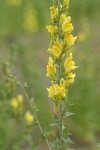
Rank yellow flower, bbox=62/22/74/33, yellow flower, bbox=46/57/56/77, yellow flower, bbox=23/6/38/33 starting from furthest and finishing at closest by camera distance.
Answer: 1. yellow flower, bbox=23/6/38/33
2. yellow flower, bbox=46/57/56/77
3. yellow flower, bbox=62/22/74/33

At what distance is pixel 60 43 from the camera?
2768mm

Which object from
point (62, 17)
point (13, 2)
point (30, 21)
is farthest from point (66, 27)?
point (13, 2)

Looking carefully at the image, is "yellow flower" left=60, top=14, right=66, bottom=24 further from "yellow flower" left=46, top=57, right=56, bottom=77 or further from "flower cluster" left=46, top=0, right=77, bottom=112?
"yellow flower" left=46, top=57, right=56, bottom=77

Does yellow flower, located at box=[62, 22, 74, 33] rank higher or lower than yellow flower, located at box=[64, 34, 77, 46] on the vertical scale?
higher

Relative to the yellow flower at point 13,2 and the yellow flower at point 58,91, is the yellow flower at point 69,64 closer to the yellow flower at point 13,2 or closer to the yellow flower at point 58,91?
the yellow flower at point 58,91

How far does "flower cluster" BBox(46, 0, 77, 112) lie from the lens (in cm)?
276

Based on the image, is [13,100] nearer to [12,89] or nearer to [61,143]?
[12,89]

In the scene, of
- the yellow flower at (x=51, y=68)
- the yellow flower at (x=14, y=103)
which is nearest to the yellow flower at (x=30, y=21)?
the yellow flower at (x=14, y=103)

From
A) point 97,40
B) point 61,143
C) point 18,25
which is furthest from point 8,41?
point 61,143

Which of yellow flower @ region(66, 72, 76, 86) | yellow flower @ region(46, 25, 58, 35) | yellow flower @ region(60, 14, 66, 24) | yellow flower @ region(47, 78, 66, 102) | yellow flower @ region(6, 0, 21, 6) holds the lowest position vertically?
yellow flower @ region(47, 78, 66, 102)

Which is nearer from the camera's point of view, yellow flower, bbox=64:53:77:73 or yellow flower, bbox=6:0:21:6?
yellow flower, bbox=64:53:77:73

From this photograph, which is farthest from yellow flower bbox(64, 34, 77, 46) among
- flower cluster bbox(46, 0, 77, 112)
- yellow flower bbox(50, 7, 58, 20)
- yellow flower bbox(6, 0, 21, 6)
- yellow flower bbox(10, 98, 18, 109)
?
yellow flower bbox(6, 0, 21, 6)

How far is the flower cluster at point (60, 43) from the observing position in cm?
276

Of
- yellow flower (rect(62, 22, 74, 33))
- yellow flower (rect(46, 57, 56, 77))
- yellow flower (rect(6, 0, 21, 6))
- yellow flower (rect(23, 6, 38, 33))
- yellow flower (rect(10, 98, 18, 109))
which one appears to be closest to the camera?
yellow flower (rect(62, 22, 74, 33))
